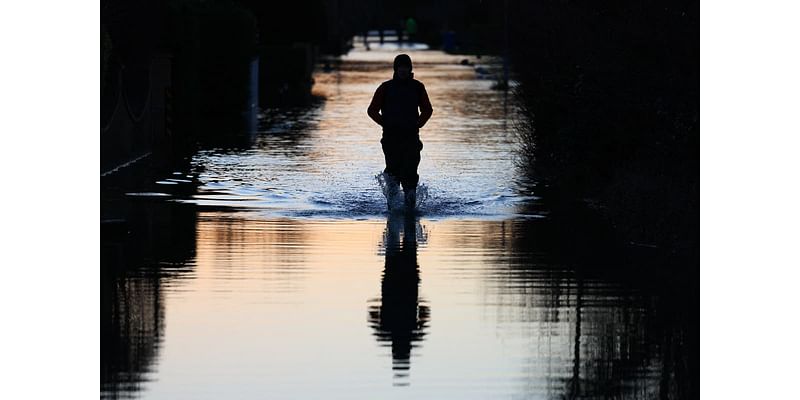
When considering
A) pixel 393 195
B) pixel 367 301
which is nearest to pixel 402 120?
pixel 393 195

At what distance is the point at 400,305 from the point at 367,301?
0.23 m

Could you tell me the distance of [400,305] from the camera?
1124 cm

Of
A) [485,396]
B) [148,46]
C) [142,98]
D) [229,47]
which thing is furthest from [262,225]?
[142,98]

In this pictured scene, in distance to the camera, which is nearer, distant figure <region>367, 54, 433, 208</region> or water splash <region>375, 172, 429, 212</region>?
distant figure <region>367, 54, 433, 208</region>

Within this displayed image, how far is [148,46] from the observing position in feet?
99.9

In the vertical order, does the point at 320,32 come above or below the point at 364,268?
above

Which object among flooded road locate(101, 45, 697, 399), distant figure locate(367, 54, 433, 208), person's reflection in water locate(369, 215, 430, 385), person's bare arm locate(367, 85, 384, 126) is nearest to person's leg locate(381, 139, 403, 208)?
distant figure locate(367, 54, 433, 208)

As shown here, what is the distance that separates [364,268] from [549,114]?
787cm

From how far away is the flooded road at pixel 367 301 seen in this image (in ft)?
29.3

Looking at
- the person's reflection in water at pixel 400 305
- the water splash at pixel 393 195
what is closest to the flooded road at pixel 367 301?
the person's reflection in water at pixel 400 305

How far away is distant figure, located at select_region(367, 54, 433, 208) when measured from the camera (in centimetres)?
1638

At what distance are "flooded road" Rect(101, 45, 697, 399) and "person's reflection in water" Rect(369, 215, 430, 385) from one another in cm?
2

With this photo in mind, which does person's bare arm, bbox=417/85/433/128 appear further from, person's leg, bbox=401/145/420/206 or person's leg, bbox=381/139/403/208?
person's leg, bbox=381/139/403/208

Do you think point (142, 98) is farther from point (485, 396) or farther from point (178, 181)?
point (485, 396)
